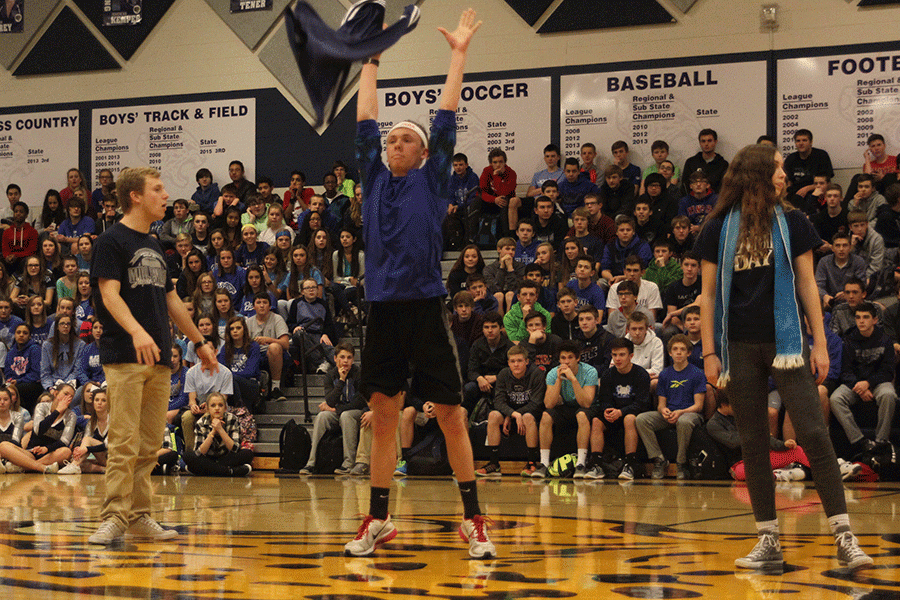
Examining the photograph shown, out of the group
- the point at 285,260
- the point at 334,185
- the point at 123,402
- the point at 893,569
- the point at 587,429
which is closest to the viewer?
the point at 893,569

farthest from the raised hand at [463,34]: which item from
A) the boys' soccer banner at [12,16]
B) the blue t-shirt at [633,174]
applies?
the boys' soccer banner at [12,16]

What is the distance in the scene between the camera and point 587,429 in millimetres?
10023

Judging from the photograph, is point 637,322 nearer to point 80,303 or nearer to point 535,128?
point 535,128

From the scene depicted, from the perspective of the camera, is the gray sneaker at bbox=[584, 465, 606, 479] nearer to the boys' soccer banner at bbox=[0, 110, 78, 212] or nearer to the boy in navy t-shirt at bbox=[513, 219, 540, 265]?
the boy in navy t-shirt at bbox=[513, 219, 540, 265]

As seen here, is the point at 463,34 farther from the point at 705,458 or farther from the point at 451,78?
the point at 705,458

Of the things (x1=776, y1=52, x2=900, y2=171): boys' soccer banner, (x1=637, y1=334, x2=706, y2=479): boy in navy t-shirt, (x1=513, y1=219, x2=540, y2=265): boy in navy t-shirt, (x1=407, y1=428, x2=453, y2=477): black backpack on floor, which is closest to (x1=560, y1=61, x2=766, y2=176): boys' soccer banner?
(x1=776, y1=52, x2=900, y2=171): boys' soccer banner

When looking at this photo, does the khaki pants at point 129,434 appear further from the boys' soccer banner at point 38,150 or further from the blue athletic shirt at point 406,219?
the boys' soccer banner at point 38,150

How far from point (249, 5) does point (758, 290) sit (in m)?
15.1

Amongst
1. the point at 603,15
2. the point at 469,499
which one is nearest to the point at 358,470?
the point at 469,499

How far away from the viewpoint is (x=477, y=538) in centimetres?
445

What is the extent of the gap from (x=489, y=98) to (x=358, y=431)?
741cm

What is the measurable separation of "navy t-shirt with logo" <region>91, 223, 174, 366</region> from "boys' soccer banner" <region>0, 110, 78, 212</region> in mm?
14843

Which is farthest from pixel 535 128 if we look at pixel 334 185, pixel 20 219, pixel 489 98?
pixel 20 219

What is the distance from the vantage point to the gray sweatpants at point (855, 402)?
30.8 ft
